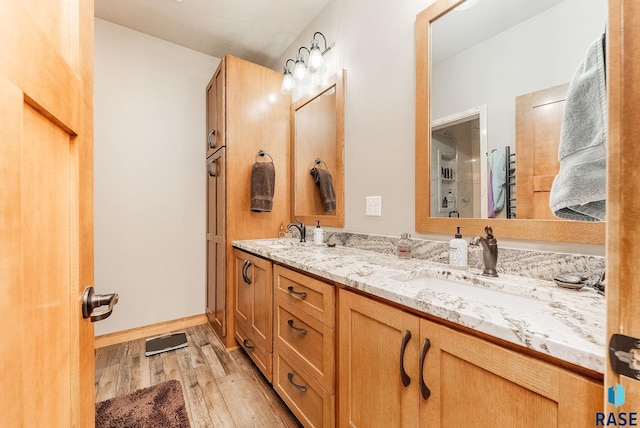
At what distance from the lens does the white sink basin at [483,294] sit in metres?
0.85

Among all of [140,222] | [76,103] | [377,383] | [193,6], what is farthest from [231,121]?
[377,383]

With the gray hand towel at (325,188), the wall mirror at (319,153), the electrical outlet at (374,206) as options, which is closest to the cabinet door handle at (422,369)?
the electrical outlet at (374,206)

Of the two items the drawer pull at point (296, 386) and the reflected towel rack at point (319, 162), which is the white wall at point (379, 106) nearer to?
the reflected towel rack at point (319, 162)

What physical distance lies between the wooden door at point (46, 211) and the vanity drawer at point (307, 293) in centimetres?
72

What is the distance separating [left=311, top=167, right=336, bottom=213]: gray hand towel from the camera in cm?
196

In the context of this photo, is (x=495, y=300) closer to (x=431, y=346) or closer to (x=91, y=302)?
(x=431, y=346)

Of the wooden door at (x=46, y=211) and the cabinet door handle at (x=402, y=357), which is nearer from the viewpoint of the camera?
the wooden door at (x=46, y=211)

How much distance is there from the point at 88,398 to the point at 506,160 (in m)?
1.47

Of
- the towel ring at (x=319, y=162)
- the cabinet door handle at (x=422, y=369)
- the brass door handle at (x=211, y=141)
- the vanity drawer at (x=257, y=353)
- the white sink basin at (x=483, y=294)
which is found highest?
the brass door handle at (x=211, y=141)

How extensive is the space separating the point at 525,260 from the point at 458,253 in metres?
0.22

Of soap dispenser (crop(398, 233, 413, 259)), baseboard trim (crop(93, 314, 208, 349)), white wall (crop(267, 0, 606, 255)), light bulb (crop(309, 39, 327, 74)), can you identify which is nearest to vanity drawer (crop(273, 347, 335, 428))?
soap dispenser (crop(398, 233, 413, 259))

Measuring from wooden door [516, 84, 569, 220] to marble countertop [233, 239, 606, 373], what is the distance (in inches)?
11.0

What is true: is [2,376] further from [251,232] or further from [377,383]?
[251,232]

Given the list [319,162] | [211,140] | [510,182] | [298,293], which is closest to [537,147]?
[510,182]
